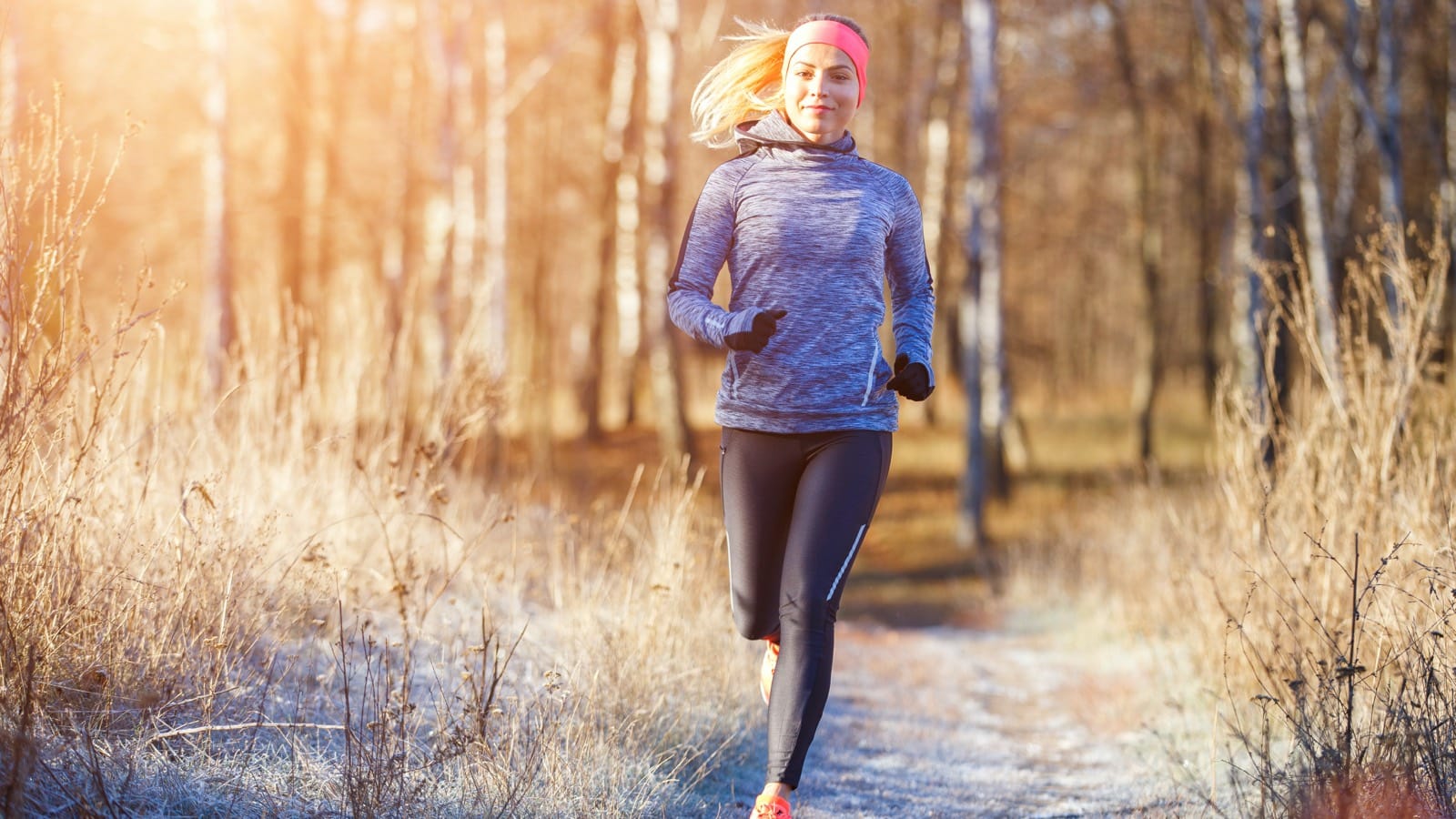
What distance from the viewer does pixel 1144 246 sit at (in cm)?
1805

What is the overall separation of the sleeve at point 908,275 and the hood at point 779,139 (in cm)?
19

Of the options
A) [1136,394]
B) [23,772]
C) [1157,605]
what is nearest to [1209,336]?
[1136,394]

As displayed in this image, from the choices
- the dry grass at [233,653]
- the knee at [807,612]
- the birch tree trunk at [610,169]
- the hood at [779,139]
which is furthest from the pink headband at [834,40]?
the birch tree trunk at [610,169]

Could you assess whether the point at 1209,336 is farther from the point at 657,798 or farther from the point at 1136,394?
the point at 657,798

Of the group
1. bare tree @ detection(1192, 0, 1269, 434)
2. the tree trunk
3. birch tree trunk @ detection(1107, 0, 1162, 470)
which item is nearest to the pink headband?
bare tree @ detection(1192, 0, 1269, 434)

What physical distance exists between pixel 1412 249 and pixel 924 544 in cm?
766

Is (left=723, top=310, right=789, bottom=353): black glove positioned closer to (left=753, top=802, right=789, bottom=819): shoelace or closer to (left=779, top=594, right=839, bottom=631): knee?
(left=779, top=594, right=839, bottom=631): knee

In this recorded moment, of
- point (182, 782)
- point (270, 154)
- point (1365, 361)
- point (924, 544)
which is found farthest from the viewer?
point (270, 154)

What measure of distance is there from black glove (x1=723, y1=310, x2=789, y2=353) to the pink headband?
2.29 feet

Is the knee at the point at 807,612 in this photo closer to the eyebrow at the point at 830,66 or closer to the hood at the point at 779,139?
the hood at the point at 779,139

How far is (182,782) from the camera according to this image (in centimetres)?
306

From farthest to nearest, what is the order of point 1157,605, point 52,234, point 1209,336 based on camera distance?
point 1209,336
point 1157,605
point 52,234

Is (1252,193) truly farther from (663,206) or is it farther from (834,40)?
(834,40)

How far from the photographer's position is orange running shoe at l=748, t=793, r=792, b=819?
3.12m
